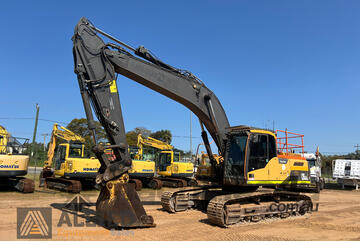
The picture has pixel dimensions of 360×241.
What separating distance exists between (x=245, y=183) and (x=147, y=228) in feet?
10.5

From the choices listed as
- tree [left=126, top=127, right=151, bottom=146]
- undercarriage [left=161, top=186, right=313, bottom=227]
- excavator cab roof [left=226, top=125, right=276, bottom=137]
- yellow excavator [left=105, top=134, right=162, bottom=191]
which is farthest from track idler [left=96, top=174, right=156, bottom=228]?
tree [left=126, top=127, right=151, bottom=146]

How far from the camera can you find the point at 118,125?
7.97 m

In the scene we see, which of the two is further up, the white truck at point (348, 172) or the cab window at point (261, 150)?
the cab window at point (261, 150)

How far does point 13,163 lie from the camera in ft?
46.5

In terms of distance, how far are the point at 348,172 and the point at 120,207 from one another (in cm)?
2565

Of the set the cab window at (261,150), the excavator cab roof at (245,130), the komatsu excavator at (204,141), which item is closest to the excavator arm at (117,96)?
the komatsu excavator at (204,141)

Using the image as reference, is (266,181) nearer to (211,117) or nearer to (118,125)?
(211,117)

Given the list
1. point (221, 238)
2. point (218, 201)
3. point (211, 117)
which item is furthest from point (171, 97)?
point (221, 238)

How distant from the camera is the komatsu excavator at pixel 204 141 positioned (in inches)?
296

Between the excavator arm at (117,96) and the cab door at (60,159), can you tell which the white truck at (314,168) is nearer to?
the excavator arm at (117,96)

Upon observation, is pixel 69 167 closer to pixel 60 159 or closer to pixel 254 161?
pixel 60 159

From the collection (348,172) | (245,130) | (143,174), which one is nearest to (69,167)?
(143,174)

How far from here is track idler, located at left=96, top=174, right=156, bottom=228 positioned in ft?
23.7

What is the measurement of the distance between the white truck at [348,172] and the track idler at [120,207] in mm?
24258
